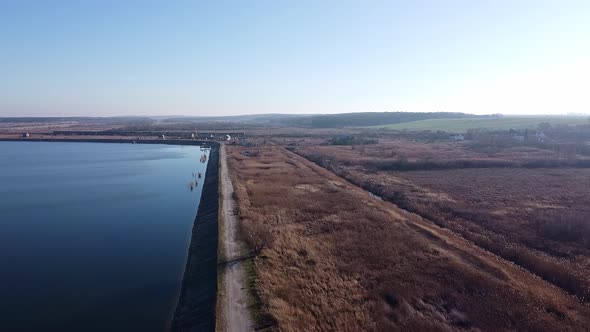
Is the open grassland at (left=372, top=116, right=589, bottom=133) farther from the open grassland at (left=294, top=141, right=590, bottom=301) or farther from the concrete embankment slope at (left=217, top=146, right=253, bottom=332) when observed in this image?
the concrete embankment slope at (left=217, top=146, right=253, bottom=332)

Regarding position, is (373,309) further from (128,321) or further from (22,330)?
(22,330)

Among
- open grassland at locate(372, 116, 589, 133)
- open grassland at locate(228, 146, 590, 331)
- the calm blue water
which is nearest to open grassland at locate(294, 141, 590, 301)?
open grassland at locate(228, 146, 590, 331)

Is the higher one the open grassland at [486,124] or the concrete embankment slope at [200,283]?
the open grassland at [486,124]

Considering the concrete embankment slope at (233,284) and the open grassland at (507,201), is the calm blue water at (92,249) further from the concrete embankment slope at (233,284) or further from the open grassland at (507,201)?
the open grassland at (507,201)

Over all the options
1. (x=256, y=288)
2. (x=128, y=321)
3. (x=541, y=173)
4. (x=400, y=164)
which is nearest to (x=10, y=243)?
(x=128, y=321)

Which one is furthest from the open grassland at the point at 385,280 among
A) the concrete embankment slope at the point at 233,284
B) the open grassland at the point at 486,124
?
the open grassland at the point at 486,124

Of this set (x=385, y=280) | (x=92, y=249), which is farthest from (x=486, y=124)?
(x=92, y=249)
